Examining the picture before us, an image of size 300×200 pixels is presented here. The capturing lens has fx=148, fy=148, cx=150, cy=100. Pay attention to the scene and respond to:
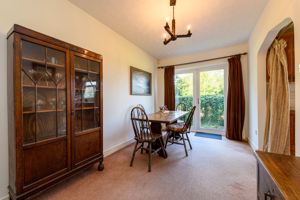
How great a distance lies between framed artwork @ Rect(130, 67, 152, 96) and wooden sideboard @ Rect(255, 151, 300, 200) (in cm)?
296

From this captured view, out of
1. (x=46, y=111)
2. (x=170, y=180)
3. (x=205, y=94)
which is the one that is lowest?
(x=170, y=180)

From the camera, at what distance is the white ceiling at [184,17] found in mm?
2162

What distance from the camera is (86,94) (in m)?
2.13

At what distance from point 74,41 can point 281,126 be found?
10.2 feet

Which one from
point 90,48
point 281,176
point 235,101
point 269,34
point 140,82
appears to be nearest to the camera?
point 281,176

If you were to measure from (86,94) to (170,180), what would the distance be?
65.7 inches

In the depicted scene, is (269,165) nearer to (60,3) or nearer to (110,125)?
(110,125)

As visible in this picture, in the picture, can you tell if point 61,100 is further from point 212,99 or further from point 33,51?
point 212,99

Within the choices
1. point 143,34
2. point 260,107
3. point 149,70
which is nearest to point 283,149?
point 260,107

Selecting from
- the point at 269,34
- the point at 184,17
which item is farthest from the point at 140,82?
the point at 269,34

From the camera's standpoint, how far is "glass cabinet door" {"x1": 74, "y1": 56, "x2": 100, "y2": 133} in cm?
197

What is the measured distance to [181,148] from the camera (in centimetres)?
322

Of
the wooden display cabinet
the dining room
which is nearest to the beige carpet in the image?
the dining room

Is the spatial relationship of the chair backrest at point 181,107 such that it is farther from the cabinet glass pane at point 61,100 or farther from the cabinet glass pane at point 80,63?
the cabinet glass pane at point 61,100
